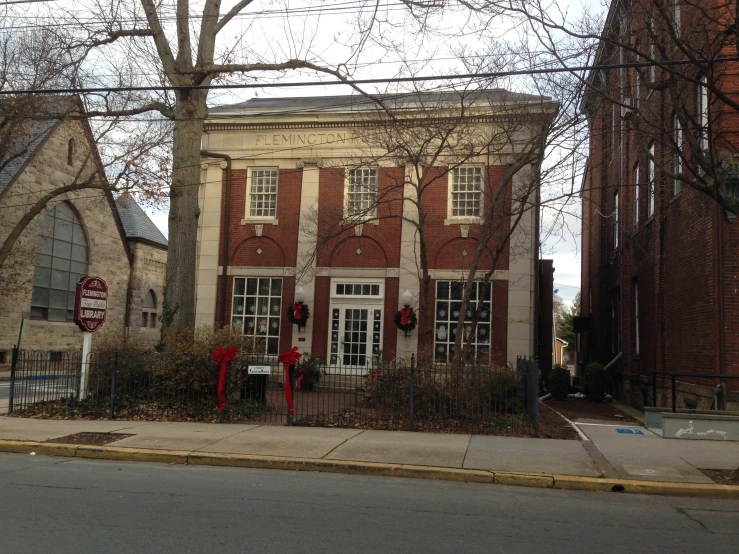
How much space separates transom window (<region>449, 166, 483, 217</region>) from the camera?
19578mm

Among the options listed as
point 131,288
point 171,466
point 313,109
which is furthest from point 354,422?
point 131,288

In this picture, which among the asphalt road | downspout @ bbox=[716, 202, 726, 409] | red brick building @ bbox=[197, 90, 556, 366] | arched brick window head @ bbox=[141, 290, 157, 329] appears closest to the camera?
the asphalt road

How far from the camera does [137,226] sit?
136ft

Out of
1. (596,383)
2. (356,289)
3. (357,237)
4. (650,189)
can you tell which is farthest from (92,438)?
(650,189)

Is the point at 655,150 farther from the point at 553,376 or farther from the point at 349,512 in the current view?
the point at 349,512

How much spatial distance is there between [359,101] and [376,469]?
13.3 m

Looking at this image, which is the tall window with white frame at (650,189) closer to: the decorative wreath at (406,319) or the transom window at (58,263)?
the decorative wreath at (406,319)

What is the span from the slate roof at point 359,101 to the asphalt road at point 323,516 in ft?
29.8

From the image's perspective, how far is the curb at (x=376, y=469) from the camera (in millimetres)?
7906

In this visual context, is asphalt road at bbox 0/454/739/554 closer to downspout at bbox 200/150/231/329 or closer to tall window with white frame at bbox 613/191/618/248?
downspout at bbox 200/150/231/329

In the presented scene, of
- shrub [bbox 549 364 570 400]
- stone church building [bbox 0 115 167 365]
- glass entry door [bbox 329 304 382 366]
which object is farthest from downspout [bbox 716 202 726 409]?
stone church building [bbox 0 115 167 365]

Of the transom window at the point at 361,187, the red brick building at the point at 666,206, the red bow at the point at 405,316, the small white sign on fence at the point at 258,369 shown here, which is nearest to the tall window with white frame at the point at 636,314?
the red brick building at the point at 666,206

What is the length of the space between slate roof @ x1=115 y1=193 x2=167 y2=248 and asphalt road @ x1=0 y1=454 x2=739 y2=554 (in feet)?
111

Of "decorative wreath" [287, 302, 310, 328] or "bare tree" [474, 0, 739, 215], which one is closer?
"bare tree" [474, 0, 739, 215]
